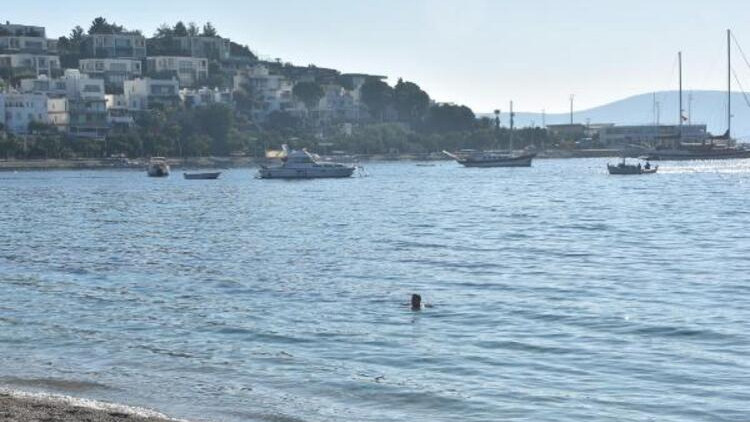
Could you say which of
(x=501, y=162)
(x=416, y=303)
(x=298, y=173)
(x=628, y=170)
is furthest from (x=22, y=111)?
(x=416, y=303)

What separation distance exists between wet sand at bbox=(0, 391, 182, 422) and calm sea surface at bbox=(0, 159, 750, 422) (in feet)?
3.25

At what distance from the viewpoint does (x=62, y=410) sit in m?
18.3

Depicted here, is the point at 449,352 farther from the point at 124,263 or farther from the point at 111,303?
the point at 124,263

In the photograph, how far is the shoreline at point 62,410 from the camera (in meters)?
17.6

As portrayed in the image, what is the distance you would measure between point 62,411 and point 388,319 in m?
12.6

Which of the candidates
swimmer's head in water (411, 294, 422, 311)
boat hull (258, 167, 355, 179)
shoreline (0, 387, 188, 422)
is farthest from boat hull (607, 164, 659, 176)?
shoreline (0, 387, 188, 422)

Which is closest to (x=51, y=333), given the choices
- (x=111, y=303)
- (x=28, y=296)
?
(x=111, y=303)

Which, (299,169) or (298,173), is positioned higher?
(299,169)

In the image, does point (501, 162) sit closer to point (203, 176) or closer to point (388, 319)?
point (203, 176)

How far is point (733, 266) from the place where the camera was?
4141 cm

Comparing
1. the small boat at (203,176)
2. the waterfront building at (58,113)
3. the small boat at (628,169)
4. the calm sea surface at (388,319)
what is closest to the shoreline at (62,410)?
the calm sea surface at (388,319)

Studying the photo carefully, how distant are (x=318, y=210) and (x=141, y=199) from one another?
1044 inches

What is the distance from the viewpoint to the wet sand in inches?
691

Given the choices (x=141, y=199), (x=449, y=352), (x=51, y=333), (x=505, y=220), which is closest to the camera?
(x=449, y=352)
